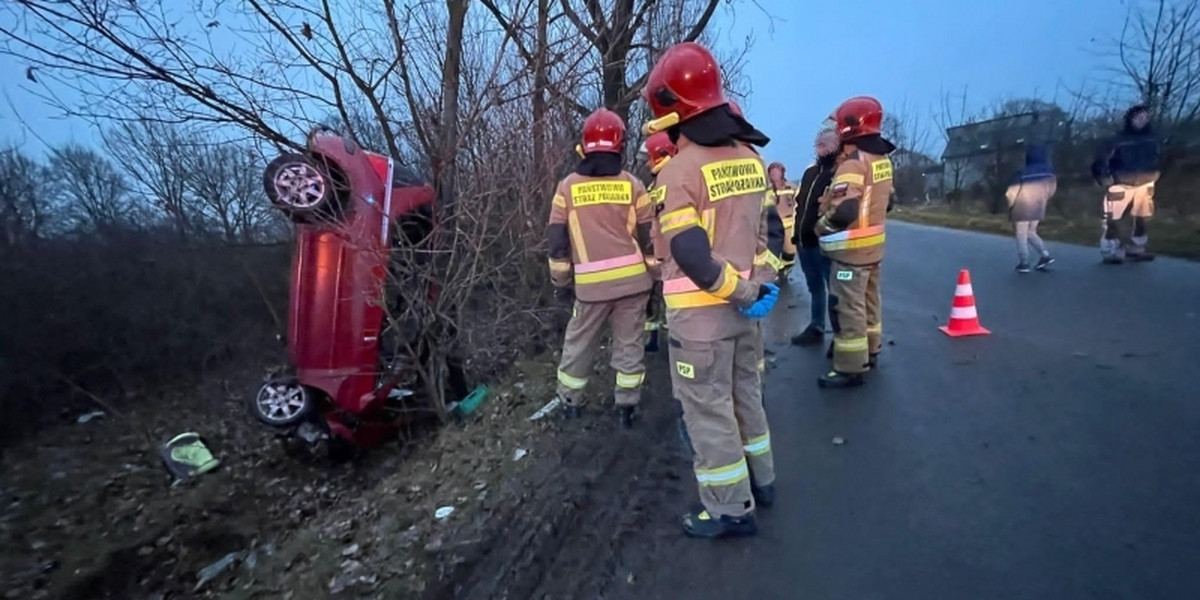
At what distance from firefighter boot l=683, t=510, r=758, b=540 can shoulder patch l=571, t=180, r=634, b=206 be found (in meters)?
2.23

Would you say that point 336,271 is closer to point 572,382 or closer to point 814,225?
point 572,382

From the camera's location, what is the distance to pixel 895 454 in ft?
12.9

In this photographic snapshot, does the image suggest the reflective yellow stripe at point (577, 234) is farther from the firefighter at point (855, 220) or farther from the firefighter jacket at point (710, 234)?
the firefighter at point (855, 220)

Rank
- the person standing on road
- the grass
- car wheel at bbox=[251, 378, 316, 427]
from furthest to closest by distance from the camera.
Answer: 1. the grass
2. the person standing on road
3. car wheel at bbox=[251, 378, 316, 427]

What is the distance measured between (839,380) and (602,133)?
A: 8.30 ft

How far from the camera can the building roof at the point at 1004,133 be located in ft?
83.7

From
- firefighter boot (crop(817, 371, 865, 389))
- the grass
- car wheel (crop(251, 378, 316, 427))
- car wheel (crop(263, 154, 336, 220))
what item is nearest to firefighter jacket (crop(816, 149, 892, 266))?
firefighter boot (crop(817, 371, 865, 389))

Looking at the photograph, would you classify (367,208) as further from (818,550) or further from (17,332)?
(17,332)

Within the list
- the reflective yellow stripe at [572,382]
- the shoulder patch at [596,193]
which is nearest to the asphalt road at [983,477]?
the reflective yellow stripe at [572,382]

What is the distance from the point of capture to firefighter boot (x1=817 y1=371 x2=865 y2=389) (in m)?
5.20

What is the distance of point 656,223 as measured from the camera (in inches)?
134

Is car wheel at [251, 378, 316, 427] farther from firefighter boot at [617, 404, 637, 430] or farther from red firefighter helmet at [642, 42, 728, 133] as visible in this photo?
red firefighter helmet at [642, 42, 728, 133]

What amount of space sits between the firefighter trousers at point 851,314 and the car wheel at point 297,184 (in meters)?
3.53

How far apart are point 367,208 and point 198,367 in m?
5.27
